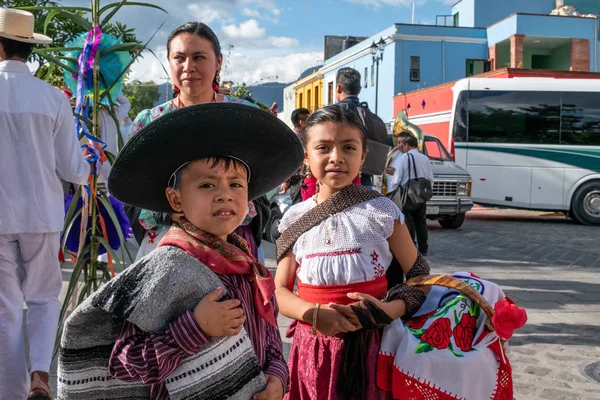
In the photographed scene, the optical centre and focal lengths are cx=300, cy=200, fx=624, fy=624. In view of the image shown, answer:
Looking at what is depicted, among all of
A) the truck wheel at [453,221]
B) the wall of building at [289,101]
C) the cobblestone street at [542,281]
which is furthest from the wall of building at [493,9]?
the truck wheel at [453,221]

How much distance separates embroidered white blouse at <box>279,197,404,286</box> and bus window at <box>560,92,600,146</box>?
13370 mm

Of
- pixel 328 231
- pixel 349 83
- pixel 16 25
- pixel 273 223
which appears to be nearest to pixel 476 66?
pixel 273 223

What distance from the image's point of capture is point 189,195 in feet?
5.58

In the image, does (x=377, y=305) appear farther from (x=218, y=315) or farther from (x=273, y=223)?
(x=273, y=223)

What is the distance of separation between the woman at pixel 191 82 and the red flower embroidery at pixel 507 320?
101cm

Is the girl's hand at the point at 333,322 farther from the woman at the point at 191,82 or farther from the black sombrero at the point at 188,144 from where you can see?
the black sombrero at the point at 188,144

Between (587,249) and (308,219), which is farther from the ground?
(308,219)

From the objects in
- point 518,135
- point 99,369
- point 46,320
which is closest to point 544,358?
point 46,320

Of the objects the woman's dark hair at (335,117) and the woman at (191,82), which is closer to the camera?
the woman's dark hair at (335,117)

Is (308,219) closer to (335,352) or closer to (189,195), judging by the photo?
(335,352)

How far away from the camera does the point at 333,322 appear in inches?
87.8

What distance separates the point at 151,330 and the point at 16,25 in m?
2.48

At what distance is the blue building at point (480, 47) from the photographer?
28.0 meters

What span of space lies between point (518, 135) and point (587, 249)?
5107mm
